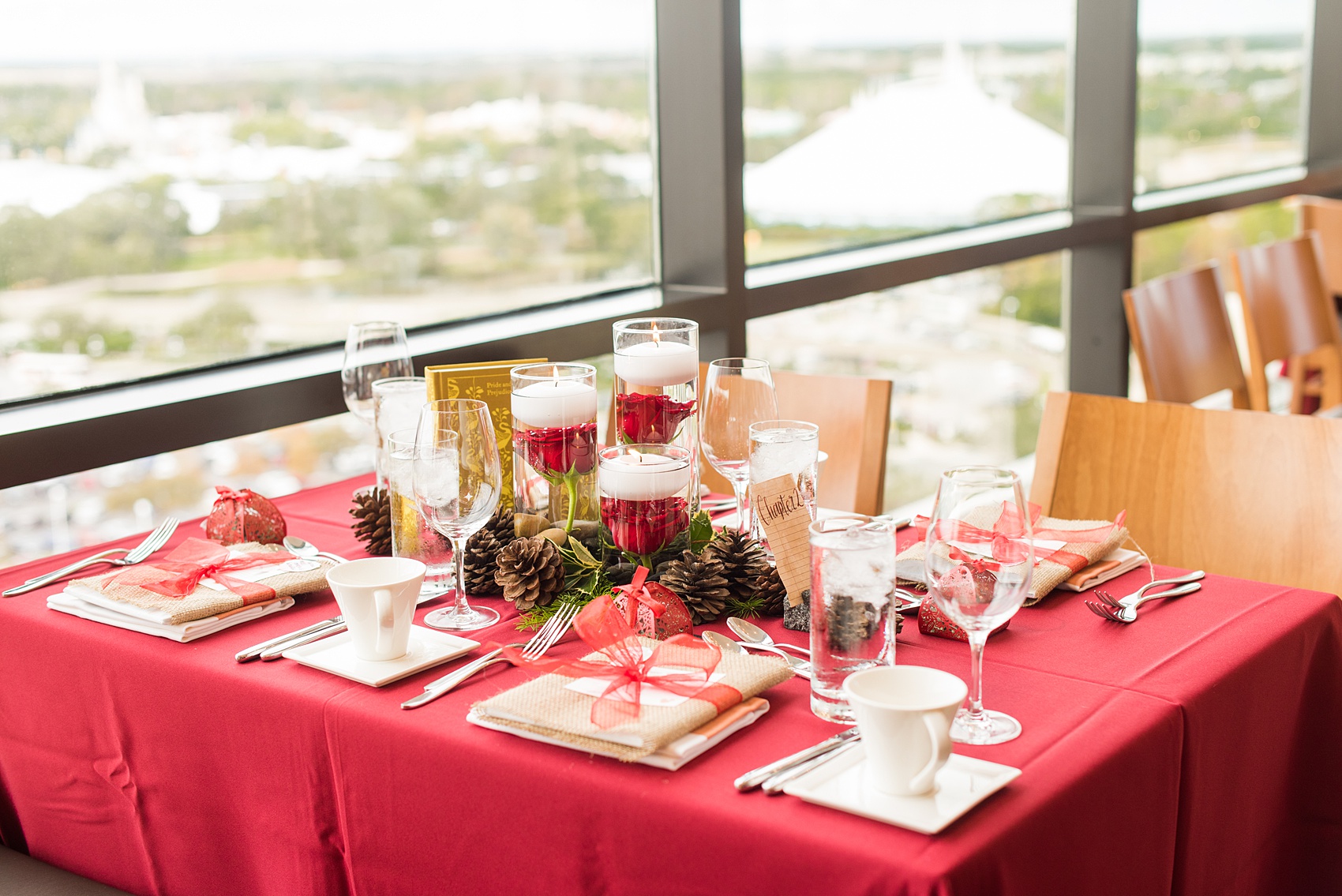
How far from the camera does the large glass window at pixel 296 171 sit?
1.76 metres

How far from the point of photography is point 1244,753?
114 centimetres

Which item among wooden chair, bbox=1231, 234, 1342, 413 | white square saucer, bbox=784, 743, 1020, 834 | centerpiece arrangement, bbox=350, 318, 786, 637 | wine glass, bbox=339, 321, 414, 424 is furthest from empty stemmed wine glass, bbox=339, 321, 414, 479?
wooden chair, bbox=1231, 234, 1342, 413

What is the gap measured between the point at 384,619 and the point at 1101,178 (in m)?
3.05

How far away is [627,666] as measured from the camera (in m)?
1.04

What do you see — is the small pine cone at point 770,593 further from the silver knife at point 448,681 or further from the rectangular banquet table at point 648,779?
the silver knife at point 448,681

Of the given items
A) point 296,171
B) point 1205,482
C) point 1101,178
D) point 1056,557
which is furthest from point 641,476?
point 1101,178

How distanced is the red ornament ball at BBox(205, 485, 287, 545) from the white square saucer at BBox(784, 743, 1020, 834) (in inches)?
35.0

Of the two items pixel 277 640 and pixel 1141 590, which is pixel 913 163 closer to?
pixel 1141 590

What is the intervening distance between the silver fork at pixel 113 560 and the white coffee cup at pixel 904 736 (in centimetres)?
98

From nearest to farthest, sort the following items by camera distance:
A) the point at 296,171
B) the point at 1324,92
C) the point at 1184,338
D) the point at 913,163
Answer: the point at 296,171, the point at 1184,338, the point at 913,163, the point at 1324,92

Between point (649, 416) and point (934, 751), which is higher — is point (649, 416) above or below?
above

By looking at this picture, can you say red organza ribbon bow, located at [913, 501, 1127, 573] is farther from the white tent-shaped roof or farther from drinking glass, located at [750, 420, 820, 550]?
the white tent-shaped roof

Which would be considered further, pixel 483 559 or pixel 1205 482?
pixel 1205 482

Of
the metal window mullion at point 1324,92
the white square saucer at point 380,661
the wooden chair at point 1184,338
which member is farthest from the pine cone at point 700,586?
the metal window mullion at point 1324,92
